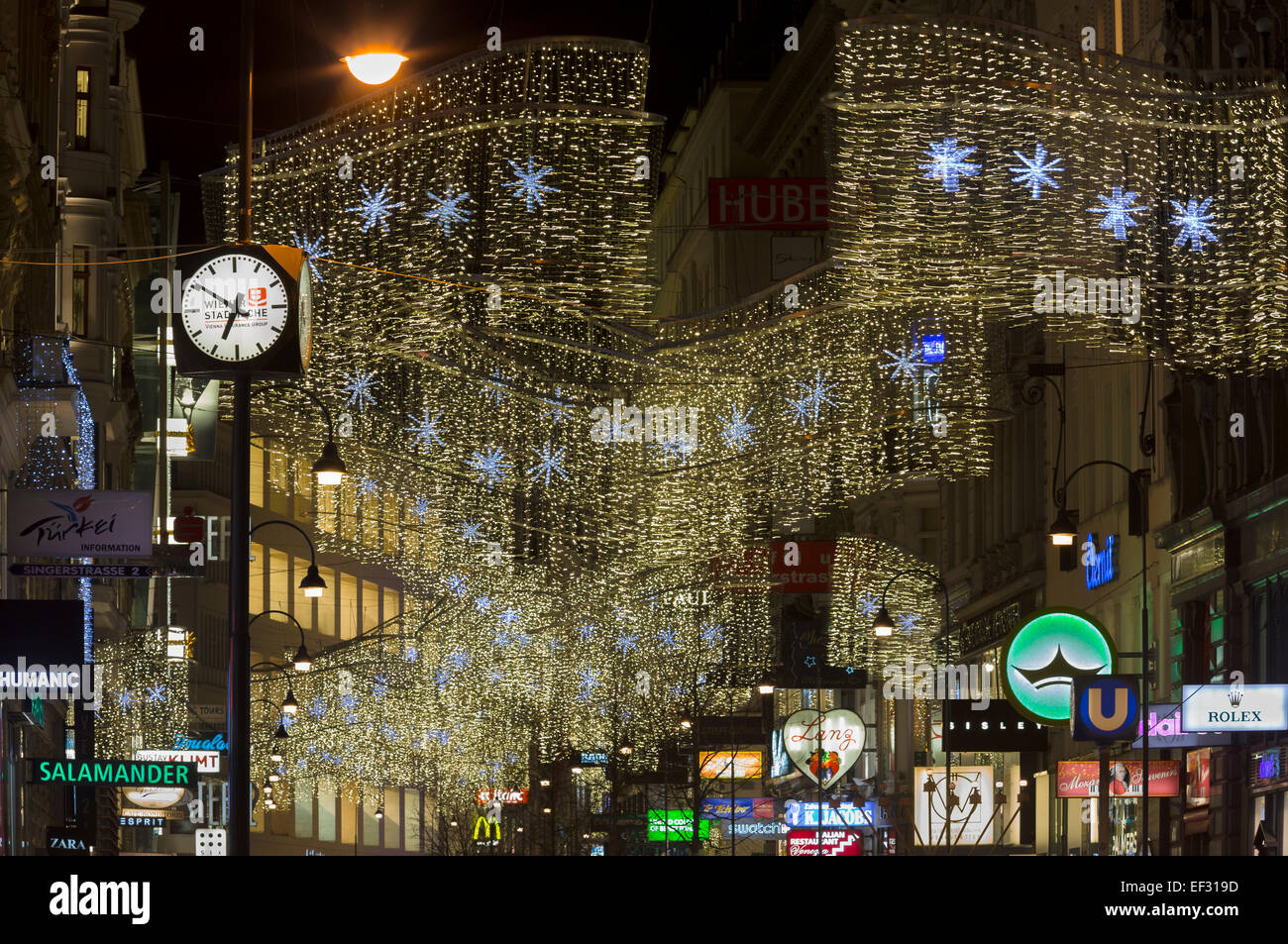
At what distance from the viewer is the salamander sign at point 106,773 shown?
80.0 ft

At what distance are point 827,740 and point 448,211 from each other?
3205 cm

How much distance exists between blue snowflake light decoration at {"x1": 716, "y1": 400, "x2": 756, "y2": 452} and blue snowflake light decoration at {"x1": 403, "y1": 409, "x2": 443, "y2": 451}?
86.6 inches

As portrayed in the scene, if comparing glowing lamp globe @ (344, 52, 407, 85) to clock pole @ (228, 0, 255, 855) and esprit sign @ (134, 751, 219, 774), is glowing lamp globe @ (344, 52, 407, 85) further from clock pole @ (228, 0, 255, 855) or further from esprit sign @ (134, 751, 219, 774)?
esprit sign @ (134, 751, 219, 774)

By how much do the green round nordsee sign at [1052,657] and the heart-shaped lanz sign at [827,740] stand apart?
20.9m

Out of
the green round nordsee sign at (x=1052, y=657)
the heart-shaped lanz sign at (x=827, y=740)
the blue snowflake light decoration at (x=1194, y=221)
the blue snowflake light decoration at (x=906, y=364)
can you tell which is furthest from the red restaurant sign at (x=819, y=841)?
the blue snowflake light decoration at (x=1194, y=221)

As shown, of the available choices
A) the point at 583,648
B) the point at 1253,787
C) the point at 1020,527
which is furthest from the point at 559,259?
the point at 1020,527

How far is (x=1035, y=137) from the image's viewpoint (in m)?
12.1

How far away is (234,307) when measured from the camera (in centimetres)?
1369

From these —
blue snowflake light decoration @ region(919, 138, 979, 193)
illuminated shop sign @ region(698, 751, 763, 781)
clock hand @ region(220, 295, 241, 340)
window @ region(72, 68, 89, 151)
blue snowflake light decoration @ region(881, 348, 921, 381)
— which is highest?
window @ region(72, 68, 89, 151)

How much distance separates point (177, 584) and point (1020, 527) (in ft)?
151

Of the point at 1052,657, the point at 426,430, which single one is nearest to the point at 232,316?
the point at 426,430

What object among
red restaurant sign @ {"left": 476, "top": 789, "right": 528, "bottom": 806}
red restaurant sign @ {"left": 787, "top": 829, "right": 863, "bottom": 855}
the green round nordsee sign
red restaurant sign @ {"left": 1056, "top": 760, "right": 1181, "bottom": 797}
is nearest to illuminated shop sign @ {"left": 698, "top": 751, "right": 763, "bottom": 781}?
red restaurant sign @ {"left": 476, "top": 789, "right": 528, "bottom": 806}

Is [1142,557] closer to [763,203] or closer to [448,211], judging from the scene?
[763,203]

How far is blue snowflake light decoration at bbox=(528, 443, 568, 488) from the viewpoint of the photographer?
18.4 meters
